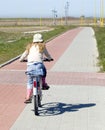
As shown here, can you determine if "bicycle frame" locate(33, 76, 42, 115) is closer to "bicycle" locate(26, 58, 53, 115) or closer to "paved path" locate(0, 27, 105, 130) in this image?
"bicycle" locate(26, 58, 53, 115)

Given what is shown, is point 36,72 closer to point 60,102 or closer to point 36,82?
point 36,82

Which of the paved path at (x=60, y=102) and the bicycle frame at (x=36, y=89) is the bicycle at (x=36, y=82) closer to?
the bicycle frame at (x=36, y=89)

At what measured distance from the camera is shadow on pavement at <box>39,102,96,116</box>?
8.16 m

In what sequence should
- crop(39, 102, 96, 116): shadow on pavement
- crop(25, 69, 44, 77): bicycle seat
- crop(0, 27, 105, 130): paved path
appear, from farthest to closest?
crop(39, 102, 96, 116): shadow on pavement < crop(25, 69, 44, 77): bicycle seat < crop(0, 27, 105, 130): paved path

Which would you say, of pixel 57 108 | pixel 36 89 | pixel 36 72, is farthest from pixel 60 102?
pixel 36 72

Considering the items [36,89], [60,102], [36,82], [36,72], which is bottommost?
[60,102]

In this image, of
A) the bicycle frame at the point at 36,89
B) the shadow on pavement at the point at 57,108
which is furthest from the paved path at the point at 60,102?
the bicycle frame at the point at 36,89

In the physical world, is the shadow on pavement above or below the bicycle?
below

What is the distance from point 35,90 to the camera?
25.7 ft

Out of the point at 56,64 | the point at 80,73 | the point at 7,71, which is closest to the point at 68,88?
the point at 80,73

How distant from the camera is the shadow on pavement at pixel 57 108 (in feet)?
26.8

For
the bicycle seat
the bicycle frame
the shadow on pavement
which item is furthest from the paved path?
the bicycle seat

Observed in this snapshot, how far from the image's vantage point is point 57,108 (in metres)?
8.52

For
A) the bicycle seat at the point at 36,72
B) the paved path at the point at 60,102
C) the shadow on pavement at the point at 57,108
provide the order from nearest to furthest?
the paved path at the point at 60,102 < the bicycle seat at the point at 36,72 < the shadow on pavement at the point at 57,108
